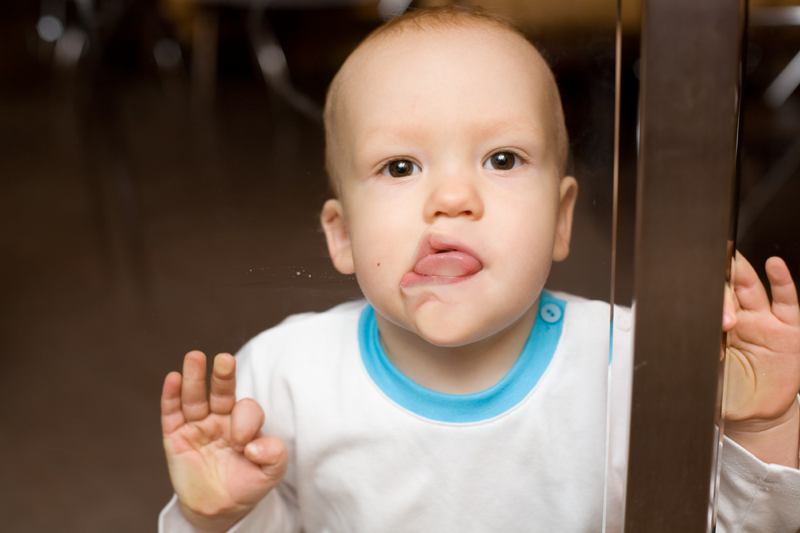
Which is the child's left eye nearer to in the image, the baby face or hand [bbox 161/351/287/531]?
the baby face

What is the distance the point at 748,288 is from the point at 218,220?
29 cm

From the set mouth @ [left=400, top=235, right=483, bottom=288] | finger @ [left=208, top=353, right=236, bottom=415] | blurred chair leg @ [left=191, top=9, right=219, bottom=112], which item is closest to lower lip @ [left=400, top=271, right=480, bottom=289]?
mouth @ [left=400, top=235, right=483, bottom=288]

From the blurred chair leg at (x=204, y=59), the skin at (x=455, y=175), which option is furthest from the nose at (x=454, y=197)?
the blurred chair leg at (x=204, y=59)

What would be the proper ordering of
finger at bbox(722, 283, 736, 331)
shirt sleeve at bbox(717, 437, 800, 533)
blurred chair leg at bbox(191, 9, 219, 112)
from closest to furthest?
finger at bbox(722, 283, 736, 331) → shirt sleeve at bbox(717, 437, 800, 533) → blurred chair leg at bbox(191, 9, 219, 112)

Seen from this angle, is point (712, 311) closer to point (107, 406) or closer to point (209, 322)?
point (209, 322)

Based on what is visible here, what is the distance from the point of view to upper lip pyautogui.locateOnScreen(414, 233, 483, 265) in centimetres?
46

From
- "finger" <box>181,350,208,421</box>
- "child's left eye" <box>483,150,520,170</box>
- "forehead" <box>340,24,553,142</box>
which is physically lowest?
"finger" <box>181,350,208,421</box>

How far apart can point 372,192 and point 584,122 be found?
0.11 meters

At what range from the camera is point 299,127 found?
21.8 inches

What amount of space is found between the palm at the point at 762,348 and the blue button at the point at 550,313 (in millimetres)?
91

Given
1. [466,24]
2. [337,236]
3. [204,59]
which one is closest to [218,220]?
[337,236]

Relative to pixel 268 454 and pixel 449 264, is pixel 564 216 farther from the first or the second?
pixel 268 454

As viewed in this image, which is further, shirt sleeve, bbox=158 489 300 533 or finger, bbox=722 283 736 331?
shirt sleeve, bbox=158 489 300 533

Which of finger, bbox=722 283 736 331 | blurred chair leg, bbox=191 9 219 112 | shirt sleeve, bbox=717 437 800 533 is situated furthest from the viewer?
blurred chair leg, bbox=191 9 219 112
